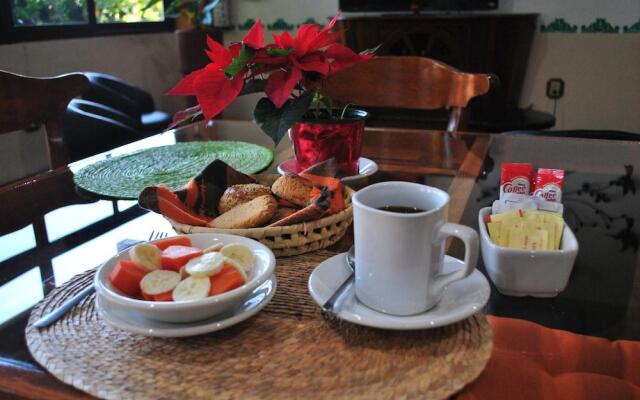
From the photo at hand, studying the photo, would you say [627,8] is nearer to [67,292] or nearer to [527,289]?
[527,289]

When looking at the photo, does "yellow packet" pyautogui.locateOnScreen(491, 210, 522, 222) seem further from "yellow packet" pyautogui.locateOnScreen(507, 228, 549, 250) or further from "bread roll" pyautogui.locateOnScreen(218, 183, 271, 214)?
"bread roll" pyautogui.locateOnScreen(218, 183, 271, 214)

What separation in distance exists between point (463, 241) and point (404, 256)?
2.4 inches

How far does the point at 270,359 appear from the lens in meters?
0.49

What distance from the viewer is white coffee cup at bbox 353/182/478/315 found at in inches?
20.1

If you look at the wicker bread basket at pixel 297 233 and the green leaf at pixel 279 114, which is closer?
the wicker bread basket at pixel 297 233

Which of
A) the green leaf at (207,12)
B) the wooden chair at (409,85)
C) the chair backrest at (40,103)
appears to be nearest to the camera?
the chair backrest at (40,103)

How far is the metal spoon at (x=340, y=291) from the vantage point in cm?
53

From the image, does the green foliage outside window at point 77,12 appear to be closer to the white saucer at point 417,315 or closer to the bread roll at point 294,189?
the bread roll at point 294,189

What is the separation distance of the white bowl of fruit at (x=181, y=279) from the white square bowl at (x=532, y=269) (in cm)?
26

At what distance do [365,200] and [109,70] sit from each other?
3338 millimetres

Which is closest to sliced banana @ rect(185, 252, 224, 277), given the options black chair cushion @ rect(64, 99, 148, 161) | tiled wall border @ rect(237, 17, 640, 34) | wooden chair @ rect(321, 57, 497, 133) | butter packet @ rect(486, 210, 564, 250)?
butter packet @ rect(486, 210, 564, 250)

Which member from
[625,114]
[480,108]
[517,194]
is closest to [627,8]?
[625,114]

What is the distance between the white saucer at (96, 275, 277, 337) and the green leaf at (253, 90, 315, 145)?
344 mm

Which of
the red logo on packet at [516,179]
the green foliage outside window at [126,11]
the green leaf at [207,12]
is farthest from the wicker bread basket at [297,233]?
the green foliage outside window at [126,11]
